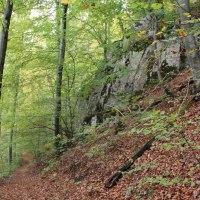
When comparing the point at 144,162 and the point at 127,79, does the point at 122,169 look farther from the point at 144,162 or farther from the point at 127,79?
the point at 127,79

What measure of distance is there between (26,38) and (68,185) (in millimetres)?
6981

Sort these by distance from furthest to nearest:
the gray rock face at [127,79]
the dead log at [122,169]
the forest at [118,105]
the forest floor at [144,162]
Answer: the gray rock face at [127,79], the dead log at [122,169], the forest at [118,105], the forest floor at [144,162]

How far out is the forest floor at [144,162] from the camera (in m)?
4.83

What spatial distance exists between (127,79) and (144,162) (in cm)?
799

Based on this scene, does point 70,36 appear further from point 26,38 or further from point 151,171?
point 151,171

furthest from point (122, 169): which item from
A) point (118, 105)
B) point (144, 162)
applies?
point (118, 105)

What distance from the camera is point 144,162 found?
6.63m

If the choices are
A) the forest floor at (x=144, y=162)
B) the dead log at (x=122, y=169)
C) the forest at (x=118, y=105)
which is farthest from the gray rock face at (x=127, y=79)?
the dead log at (x=122, y=169)

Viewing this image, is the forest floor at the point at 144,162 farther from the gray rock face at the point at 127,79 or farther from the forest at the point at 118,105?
the gray rock face at the point at 127,79

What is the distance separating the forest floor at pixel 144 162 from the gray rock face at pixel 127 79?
1100 millimetres

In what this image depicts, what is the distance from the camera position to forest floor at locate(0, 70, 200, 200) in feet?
15.9

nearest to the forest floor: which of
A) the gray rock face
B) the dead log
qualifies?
the dead log

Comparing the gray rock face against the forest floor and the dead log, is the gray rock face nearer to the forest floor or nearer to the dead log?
the forest floor

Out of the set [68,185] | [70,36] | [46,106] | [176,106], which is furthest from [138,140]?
[46,106]
